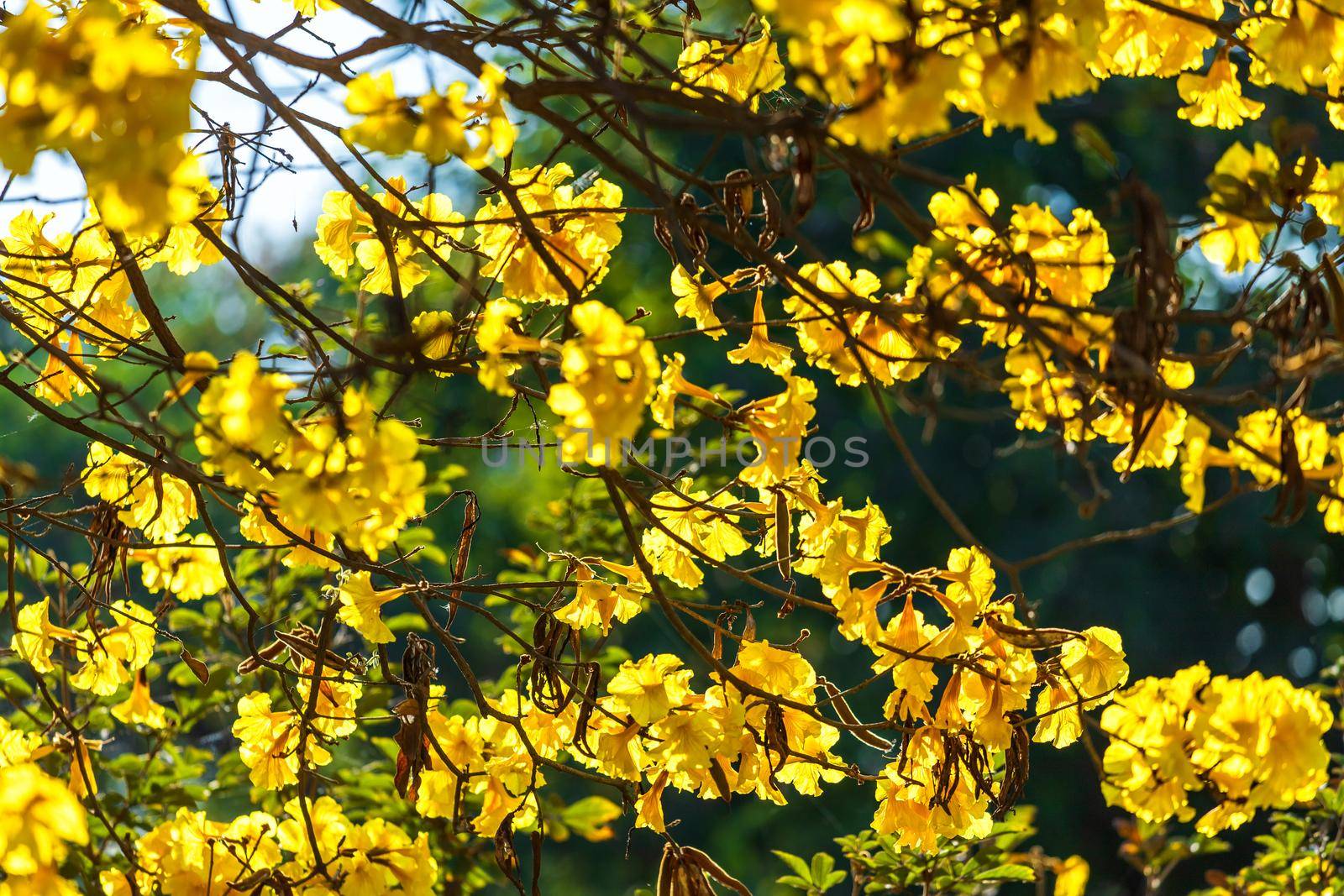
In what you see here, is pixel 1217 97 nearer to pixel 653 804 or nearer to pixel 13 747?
pixel 653 804

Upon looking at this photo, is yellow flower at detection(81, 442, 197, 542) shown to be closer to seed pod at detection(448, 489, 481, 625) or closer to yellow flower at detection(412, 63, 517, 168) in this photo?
seed pod at detection(448, 489, 481, 625)

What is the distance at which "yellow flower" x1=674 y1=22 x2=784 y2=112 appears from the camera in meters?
1.43

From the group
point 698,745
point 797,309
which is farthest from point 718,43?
point 698,745

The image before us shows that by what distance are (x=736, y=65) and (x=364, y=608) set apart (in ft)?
2.70

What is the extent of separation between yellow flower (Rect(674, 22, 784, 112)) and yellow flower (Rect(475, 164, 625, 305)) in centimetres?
18

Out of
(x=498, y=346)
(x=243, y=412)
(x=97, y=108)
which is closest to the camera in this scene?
(x=97, y=108)

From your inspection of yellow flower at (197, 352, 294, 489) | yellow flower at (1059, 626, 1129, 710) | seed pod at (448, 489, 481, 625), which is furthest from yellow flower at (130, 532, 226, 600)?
yellow flower at (1059, 626, 1129, 710)

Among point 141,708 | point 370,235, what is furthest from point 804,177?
point 141,708

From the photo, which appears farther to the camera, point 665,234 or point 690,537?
point 690,537

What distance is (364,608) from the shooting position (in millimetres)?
1453

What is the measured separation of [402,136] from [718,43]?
72 cm

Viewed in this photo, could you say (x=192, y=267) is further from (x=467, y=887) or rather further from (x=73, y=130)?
(x=467, y=887)

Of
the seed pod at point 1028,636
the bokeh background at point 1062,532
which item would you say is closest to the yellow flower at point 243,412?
the seed pod at point 1028,636

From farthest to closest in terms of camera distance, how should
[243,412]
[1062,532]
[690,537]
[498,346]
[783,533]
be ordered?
[1062,532], [690,537], [783,533], [498,346], [243,412]
